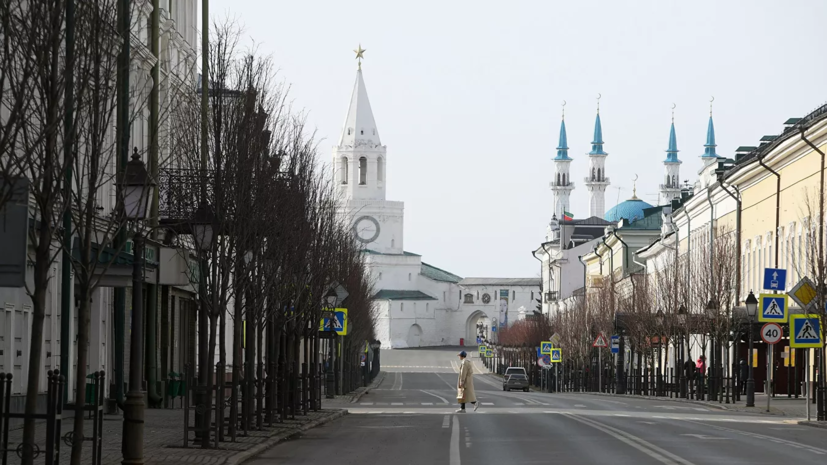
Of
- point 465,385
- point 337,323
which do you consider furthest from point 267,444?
point 337,323

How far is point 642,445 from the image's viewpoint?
22.0 metres

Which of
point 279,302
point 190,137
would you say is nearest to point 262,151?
point 190,137

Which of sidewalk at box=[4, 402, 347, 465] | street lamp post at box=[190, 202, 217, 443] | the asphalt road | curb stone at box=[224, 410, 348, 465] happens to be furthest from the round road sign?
street lamp post at box=[190, 202, 217, 443]

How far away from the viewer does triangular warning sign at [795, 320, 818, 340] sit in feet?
104

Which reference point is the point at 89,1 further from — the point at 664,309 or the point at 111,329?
the point at 664,309

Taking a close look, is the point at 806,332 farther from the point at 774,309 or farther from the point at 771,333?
the point at 771,333

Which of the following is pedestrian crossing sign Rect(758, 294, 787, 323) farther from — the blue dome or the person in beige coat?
the blue dome

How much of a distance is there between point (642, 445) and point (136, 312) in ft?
29.3

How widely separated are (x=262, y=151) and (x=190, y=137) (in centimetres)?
143

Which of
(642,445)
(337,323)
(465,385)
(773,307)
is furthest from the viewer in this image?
(337,323)

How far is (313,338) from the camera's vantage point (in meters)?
42.3

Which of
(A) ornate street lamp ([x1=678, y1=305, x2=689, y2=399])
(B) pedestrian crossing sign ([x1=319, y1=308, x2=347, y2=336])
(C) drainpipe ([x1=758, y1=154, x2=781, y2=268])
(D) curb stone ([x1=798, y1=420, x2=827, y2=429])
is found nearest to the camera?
(D) curb stone ([x1=798, y1=420, x2=827, y2=429])

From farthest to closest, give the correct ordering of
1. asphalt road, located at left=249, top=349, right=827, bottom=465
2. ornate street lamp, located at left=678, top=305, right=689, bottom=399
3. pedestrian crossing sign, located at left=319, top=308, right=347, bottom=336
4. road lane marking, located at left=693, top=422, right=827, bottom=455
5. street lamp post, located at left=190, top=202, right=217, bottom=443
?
ornate street lamp, located at left=678, top=305, right=689, bottom=399
pedestrian crossing sign, located at left=319, top=308, right=347, bottom=336
road lane marking, located at left=693, top=422, right=827, bottom=455
street lamp post, located at left=190, top=202, right=217, bottom=443
asphalt road, located at left=249, top=349, right=827, bottom=465

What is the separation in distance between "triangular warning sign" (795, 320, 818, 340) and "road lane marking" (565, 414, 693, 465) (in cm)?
505
